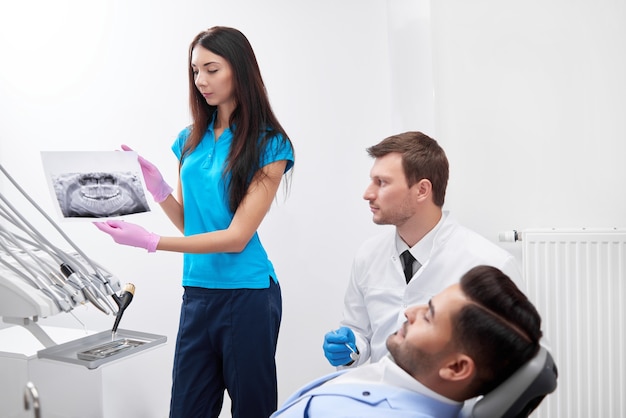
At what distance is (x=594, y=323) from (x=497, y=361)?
3.88ft

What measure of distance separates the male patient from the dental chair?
0.03 m

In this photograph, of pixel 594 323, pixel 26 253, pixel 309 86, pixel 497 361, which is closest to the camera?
pixel 497 361

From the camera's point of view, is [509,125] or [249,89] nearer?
[249,89]

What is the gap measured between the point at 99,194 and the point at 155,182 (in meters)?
0.33

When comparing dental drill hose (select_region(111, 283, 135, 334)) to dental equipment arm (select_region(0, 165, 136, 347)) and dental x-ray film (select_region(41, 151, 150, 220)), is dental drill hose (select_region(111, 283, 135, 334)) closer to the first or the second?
dental equipment arm (select_region(0, 165, 136, 347))

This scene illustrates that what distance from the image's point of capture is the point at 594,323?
1.89m

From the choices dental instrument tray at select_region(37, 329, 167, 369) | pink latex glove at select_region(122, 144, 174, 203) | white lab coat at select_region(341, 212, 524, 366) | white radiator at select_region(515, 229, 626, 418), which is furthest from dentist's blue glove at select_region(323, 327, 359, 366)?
white radiator at select_region(515, 229, 626, 418)

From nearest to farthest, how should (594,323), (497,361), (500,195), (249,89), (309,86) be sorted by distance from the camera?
(497,361)
(249,89)
(594,323)
(500,195)
(309,86)

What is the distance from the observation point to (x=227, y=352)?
1488mm

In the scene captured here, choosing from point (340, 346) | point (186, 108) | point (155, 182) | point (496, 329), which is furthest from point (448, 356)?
point (186, 108)

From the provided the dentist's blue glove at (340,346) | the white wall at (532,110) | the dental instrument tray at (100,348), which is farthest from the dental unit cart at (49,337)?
the white wall at (532,110)

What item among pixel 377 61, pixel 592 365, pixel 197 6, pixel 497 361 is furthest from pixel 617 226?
pixel 197 6

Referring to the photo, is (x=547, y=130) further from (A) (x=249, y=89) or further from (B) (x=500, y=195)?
(A) (x=249, y=89)

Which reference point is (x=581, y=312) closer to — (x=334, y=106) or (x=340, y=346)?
(x=340, y=346)
